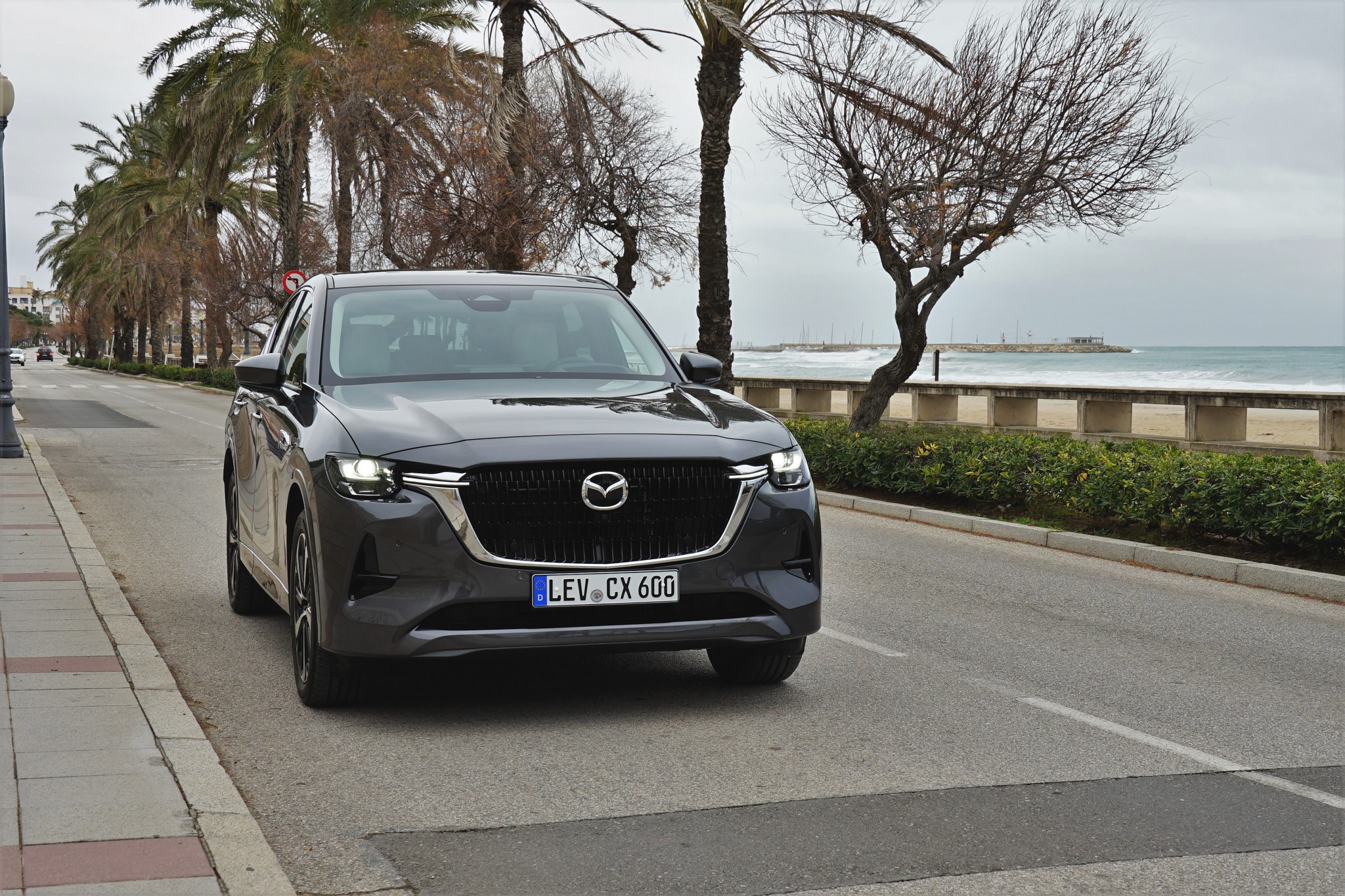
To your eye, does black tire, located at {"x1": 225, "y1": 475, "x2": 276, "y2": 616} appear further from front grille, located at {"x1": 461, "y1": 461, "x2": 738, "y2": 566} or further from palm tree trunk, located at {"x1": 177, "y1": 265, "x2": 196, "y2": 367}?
palm tree trunk, located at {"x1": 177, "y1": 265, "x2": 196, "y2": 367}

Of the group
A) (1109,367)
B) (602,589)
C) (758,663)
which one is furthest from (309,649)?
(1109,367)

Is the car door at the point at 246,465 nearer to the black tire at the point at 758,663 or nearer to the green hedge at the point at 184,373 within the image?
the black tire at the point at 758,663

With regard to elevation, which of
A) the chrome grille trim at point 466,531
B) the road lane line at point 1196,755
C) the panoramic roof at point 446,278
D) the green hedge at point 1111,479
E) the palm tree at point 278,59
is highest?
the palm tree at point 278,59

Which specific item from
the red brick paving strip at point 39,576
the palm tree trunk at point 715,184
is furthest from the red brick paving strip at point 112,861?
the palm tree trunk at point 715,184

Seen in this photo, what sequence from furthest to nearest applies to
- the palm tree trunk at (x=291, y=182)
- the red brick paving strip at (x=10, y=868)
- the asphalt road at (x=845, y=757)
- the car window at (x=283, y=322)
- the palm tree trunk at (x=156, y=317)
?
the palm tree trunk at (x=156, y=317), the palm tree trunk at (x=291, y=182), the car window at (x=283, y=322), the asphalt road at (x=845, y=757), the red brick paving strip at (x=10, y=868)

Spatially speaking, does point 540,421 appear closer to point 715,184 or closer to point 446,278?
point 446,278

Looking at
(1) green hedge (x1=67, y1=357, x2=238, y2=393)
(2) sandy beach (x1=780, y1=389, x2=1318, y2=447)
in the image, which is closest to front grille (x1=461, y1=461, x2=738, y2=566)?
(2) sandy beach (x1=780, y1=389, x2=1318, y2=447)

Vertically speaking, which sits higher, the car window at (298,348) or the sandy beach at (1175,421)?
the car window at (298,348)

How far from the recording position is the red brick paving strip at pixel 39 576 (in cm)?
859

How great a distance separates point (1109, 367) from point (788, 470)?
97020 millimetres

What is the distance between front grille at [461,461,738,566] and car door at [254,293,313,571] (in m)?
1.22

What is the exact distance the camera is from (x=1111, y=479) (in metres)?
12.0

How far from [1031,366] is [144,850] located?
3952 inches

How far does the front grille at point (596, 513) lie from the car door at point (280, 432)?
1221mm
